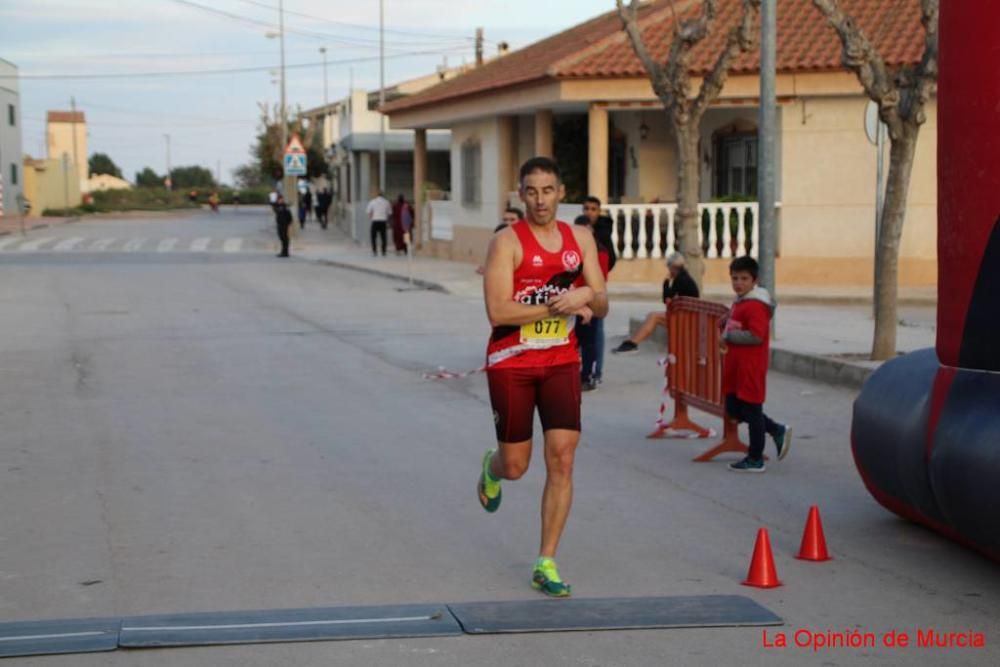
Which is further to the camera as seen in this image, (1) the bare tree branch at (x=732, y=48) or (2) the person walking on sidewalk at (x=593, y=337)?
(1) the bare tree branch at (x=732, y=48)

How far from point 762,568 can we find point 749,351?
9.79 ft

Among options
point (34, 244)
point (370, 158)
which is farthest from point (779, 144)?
point (370, 158)

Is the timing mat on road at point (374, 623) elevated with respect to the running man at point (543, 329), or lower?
lower

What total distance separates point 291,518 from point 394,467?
1.68 m

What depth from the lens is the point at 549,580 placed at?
661cm

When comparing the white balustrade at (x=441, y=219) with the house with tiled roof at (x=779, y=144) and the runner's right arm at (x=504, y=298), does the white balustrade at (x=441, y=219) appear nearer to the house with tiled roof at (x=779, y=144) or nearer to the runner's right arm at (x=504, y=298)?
the house with tiled roof at (x=779, y=144)

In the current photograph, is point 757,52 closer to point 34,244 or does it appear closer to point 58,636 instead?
point 58,636

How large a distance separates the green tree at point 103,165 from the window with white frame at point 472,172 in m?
136

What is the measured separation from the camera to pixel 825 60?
26.5 meters

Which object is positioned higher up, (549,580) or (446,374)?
(549,580)

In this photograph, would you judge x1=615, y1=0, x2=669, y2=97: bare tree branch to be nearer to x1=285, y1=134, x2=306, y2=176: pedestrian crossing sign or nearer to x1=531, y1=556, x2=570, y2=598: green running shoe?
x1=531, y1=556, x2=570, y2=598: green running shoe

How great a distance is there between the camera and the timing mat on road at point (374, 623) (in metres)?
5.91

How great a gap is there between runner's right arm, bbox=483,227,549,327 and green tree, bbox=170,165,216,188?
156 m

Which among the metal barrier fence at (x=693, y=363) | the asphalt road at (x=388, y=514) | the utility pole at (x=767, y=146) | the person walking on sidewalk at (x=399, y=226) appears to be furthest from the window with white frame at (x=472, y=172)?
the metal barrier fence at (x=693, y=363)
